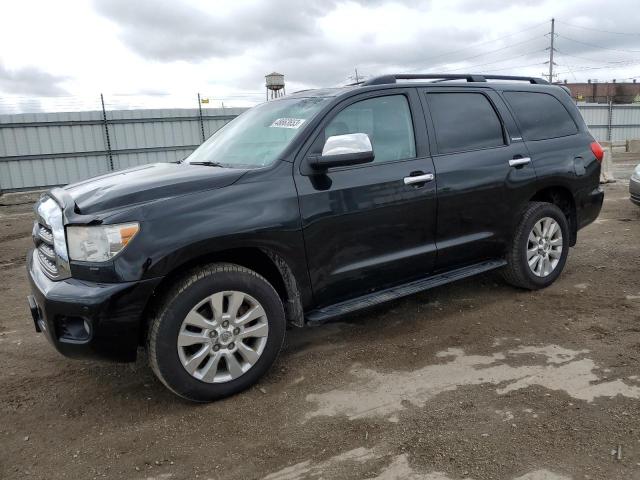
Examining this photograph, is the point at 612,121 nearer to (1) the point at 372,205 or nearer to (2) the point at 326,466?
(1) the point at 372,205

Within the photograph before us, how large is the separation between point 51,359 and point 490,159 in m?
3.65

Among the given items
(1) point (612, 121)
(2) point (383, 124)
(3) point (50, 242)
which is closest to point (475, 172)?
(2) point (383, 124)

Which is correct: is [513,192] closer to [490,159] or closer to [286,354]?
[490,159]

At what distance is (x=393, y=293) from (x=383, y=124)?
1206 mm

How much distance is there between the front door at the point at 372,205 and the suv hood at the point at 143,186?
520mm

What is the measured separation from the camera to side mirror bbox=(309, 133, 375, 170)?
125 inches

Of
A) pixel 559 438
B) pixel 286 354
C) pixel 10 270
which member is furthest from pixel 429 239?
Answer: pixel 10 270

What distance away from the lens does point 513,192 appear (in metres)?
4.26

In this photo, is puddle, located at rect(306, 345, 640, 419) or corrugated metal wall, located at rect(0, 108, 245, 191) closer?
puddle, located at rect(306, 345, 640, 419)

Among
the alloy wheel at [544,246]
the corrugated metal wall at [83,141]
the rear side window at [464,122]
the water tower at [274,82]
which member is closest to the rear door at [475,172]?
the rear side window at [464,122]

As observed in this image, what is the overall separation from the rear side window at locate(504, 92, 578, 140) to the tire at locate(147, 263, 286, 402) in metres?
2.80

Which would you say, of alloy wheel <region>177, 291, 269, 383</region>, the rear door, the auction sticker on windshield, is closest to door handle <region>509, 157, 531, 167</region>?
the rear door

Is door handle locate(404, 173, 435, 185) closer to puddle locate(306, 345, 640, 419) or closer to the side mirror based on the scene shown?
the side mirror

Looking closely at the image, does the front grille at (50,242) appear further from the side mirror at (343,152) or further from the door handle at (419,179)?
the door handle at (419,179)
